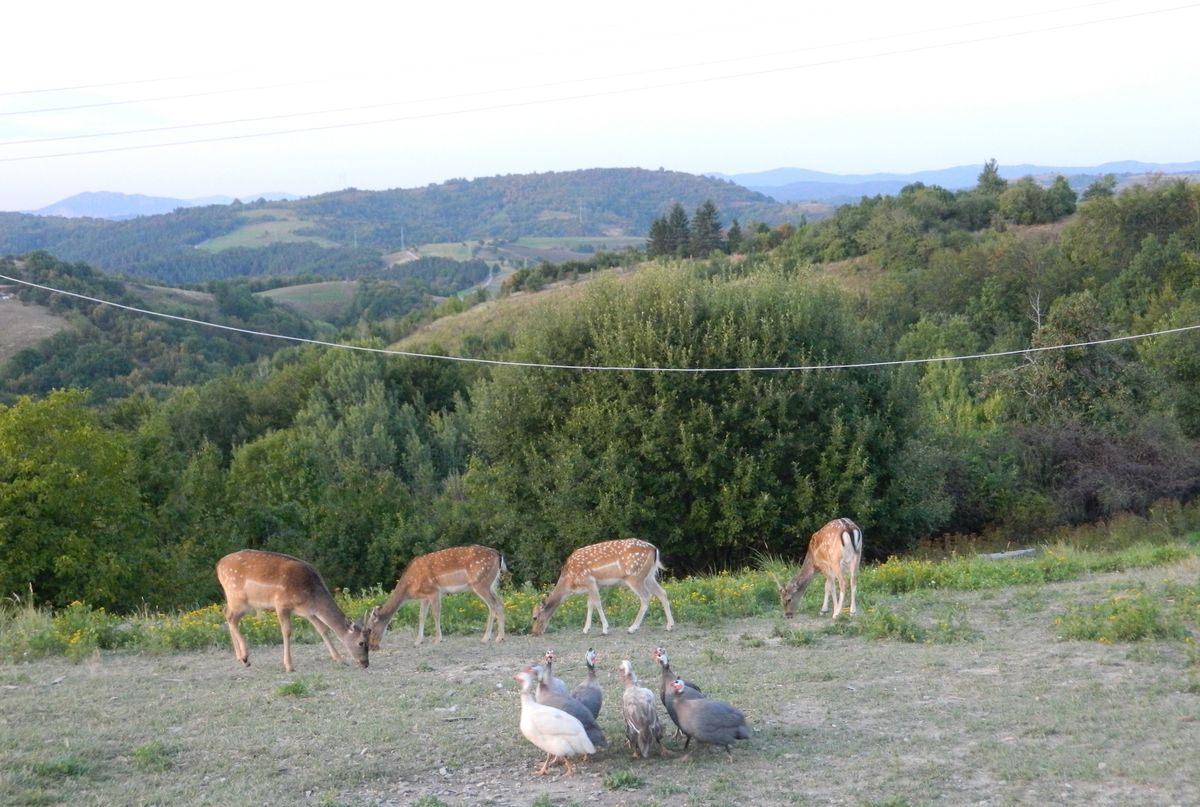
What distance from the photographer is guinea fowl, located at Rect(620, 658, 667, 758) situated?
8.64 m

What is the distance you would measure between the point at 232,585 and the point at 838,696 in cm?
650

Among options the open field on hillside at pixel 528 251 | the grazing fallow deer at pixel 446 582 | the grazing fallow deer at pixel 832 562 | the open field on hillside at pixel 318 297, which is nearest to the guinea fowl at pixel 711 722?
the grazing fallow deer at pixel 446 582

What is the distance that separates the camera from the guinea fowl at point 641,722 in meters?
8.64

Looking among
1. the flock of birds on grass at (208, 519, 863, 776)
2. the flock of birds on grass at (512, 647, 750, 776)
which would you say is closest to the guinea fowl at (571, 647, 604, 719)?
the flock of birds on grass at (208, 519, 863, 776)

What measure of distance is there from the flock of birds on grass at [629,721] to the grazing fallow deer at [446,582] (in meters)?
4.90

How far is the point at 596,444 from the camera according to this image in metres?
27.4

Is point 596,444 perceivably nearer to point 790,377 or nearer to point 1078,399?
point 790,377

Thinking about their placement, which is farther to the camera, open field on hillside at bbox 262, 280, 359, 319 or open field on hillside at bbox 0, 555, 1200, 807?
open field on hillside at bbox 262, 280, 359, 319

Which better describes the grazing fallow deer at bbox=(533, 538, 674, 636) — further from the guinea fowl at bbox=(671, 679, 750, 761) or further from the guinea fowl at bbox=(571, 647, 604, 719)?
the guinea fowl at bbox=(671, 679, 750, 761)

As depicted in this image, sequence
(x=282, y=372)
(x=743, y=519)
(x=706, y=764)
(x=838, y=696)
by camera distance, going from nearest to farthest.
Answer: (x=706, y=764) < (x=838, y=696) < (x=743, y=519) < (x=282, y=372)

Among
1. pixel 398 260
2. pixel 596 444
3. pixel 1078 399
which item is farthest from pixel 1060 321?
pixel 398 260

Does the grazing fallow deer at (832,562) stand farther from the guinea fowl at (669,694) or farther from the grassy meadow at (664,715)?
the guinea fowl at (669,694)

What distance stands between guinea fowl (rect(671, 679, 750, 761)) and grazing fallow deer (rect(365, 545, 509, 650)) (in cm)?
544

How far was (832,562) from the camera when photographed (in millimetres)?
14609
